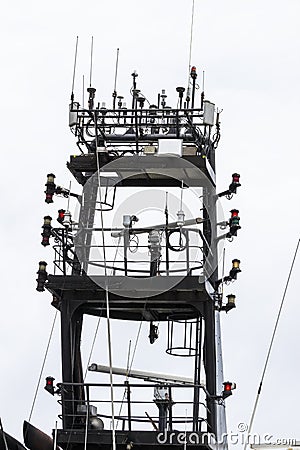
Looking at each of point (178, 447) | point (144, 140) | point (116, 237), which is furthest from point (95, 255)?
point (178, 447)

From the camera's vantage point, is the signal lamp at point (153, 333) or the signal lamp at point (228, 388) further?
the signal lamp at point (153, 333)

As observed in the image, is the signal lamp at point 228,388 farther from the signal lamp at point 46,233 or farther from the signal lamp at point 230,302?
the signal lamp at point 46,233

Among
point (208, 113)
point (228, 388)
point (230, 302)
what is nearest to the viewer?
point (228, 388)

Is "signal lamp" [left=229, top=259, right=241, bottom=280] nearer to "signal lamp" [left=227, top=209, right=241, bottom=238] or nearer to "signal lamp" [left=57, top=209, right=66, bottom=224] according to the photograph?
"signal lamp" [left=227, top=209, right=241, bottom=238]

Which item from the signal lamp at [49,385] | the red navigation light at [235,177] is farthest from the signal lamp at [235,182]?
the signal lamp at [49,385]

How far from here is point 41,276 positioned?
→ 31.2 m

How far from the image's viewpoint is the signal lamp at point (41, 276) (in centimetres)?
3123

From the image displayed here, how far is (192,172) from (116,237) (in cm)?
250

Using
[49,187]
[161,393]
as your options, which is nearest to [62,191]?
[49,187]

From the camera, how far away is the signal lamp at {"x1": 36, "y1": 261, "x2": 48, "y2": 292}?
102ft

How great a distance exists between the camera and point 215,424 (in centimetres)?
3103

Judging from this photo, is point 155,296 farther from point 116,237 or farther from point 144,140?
point 144,140

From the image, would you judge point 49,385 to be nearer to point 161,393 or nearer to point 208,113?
point 161,393

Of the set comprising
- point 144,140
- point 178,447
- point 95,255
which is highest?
point 144,140
